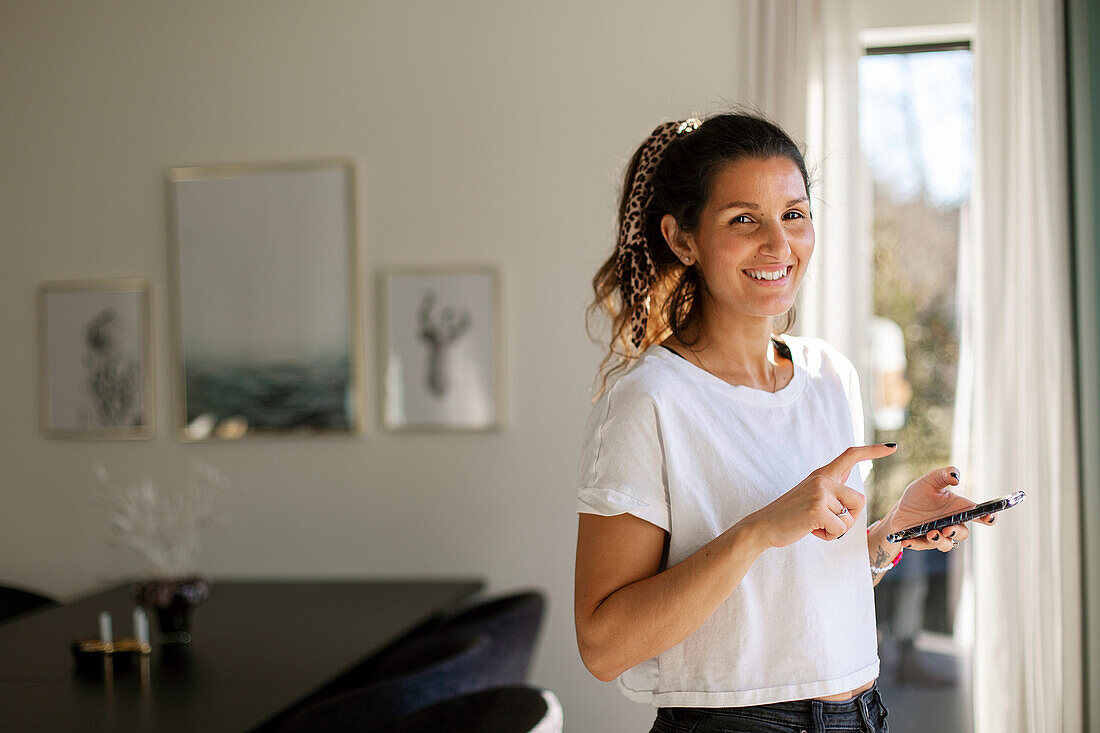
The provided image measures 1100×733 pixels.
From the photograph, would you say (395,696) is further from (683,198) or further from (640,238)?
(683,198)

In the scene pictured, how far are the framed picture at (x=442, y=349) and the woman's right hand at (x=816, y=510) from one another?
2242 mm

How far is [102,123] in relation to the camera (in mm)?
3676

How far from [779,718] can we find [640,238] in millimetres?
720

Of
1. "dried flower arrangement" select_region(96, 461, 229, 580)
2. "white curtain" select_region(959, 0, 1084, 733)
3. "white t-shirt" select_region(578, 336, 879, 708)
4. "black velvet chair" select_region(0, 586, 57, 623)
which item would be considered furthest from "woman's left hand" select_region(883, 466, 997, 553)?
"black velvet chair" select_region(0, 586, 57, 623)

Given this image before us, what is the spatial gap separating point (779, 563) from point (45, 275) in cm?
337

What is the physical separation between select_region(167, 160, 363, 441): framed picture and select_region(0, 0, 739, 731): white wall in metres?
0.07

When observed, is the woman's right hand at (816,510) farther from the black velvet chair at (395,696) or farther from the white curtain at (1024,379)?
the white curtain at (1024,379)

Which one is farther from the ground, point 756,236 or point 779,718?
point 756,236

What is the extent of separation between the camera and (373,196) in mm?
3486

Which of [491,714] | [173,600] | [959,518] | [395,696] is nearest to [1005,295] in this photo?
[959,518]

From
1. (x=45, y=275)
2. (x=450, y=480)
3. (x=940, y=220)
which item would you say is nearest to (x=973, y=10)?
(x=940, y=220)

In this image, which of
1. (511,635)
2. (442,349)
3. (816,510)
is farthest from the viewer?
(442,349)

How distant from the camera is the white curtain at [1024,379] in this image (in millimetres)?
2984

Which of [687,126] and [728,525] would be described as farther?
[687,126]
